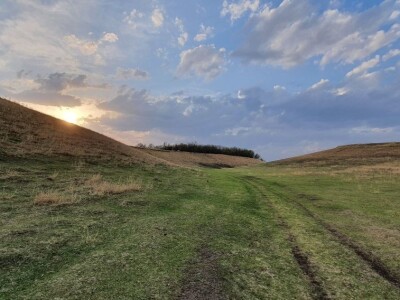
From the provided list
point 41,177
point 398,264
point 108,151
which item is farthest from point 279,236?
point 108,151

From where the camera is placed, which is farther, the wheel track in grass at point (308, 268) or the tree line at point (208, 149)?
the tree line at point (208, 149)

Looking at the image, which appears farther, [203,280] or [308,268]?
[308,268]

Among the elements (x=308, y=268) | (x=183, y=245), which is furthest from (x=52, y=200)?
(x=308, y=268)

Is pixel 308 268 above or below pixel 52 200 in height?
below

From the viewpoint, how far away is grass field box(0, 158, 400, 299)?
419 inches

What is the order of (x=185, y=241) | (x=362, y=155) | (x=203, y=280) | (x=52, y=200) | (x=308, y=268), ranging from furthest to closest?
(x=362, y=155) < (x=52, y=200) < (x=185, y=241) < (x=308, y=268) < (x=203, y=280)

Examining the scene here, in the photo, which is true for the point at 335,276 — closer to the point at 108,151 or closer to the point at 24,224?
the point at 24,224

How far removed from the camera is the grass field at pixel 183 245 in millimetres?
10648

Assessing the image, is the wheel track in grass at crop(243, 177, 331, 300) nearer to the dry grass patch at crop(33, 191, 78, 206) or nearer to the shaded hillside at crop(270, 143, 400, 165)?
the dry grass patch at crop(33, 191, 78, 206)

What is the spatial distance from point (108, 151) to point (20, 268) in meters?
42.1

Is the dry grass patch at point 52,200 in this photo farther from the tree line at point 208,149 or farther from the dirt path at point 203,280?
the tree line at point 208,149

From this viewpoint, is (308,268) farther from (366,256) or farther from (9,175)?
(9,175)

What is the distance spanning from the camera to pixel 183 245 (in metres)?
14.6

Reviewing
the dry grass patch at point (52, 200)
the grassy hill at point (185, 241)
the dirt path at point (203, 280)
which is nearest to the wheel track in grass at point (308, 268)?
the grassy hill at point (185, 241)
